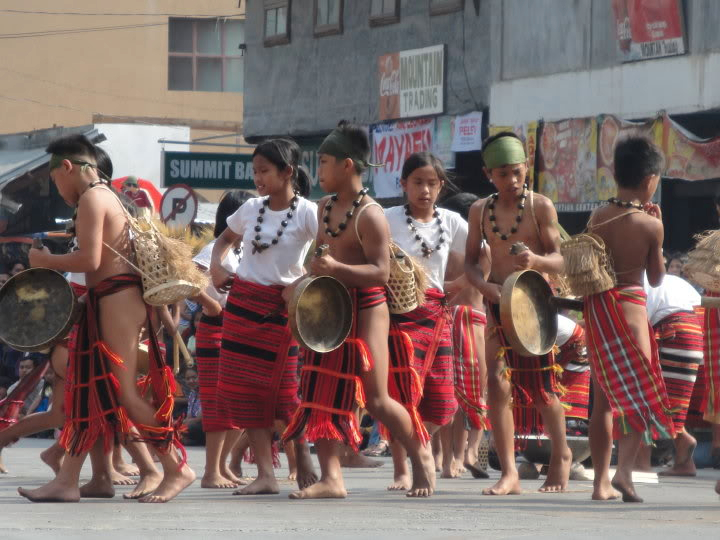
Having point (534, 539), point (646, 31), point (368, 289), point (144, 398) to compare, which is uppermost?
point (646, 31)

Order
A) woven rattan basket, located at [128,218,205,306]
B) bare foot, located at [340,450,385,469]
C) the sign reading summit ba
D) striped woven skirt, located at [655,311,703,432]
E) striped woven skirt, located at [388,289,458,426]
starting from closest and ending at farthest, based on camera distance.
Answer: woven rattan basket, located at [128,218,205,306] → striped woven skirt, located at [388,289,458,426] → striped woven skirt, located at [655,311,703,432] → bare foot, located at [340,450,385,469] → the sign reading summit ba

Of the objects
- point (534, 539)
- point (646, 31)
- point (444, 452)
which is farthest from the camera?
point (646, 31)

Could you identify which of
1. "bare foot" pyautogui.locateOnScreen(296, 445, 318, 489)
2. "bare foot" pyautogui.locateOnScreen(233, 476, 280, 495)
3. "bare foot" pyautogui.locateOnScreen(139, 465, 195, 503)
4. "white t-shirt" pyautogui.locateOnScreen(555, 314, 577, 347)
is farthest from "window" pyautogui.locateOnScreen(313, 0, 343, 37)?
"bare foot" pyautogui.locateOnScreen(139, 465, 195, 503)

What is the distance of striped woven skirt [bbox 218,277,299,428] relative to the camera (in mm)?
8625

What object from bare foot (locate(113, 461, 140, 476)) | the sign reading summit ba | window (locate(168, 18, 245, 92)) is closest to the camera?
bare foot (locate(113, 461, 140, 476))

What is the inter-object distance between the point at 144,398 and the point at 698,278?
2.84 metres

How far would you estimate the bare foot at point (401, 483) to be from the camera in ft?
30.0

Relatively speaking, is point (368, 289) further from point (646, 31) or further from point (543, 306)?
point (646, 31)

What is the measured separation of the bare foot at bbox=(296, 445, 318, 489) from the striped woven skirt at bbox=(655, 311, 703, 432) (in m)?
2.93

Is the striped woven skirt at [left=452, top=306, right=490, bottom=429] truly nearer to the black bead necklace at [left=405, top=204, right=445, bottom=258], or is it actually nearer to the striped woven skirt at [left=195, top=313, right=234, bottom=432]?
the black bead necklace at [left=405, top=204, right=445, bottom=258]

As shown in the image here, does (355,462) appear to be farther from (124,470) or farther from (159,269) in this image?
(159,269)

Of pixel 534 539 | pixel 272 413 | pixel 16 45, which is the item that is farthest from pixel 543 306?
pixel 16 45

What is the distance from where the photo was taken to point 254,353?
864 cm

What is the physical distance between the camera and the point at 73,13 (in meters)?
45.2
